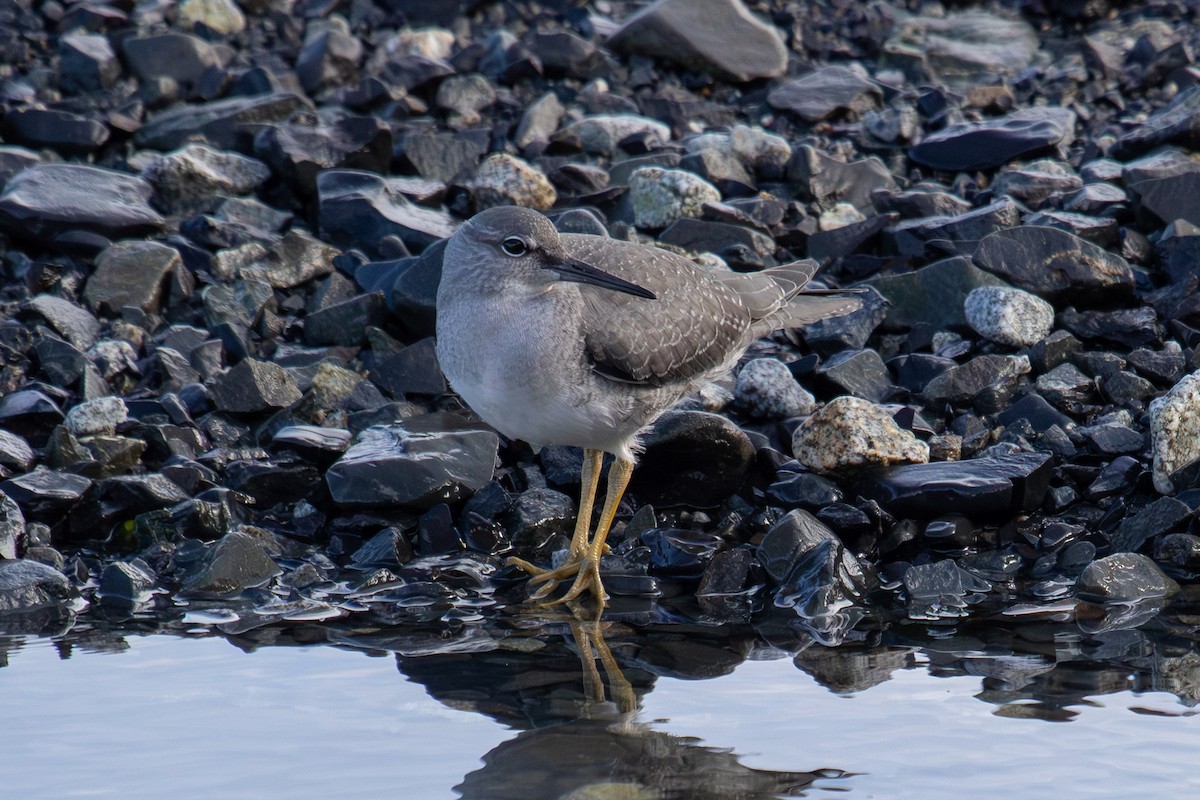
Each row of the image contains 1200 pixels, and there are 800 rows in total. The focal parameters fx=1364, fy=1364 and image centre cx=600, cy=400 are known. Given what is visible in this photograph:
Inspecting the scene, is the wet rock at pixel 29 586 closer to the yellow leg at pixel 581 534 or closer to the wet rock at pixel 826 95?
the yellow leg at pixel 581 534

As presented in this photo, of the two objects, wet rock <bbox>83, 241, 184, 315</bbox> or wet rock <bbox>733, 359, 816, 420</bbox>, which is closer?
wet rock <bbox>733, 359, 816, 420</bbox>

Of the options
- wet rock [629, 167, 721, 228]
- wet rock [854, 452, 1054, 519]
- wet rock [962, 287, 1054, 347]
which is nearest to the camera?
wet rock [854, 452, 1054, 519]

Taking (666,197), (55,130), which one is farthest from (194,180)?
(666,197)

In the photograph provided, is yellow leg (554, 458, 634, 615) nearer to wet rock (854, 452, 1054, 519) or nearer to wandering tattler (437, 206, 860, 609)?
wandering tattler (437, 206, 860, 609)

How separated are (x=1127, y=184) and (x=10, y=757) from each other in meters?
8.29

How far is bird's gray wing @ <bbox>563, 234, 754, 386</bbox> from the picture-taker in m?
6.96

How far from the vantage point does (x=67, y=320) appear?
8.89m

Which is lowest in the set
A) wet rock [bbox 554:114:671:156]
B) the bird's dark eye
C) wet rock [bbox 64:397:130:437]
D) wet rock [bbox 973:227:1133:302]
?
wet rock [bbox 64:397:130:437]

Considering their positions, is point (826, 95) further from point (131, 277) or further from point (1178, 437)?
point (131, 277)

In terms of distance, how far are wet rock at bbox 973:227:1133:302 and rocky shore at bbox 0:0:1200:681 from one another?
0.07 ft

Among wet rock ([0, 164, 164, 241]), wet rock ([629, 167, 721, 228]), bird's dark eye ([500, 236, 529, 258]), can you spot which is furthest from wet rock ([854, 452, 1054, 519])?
wet rock ([0, 164, 164, 241])

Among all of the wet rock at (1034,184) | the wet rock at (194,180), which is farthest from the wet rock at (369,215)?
the wet rock at (1034,184)

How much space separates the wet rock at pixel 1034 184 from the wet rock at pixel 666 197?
229 cm

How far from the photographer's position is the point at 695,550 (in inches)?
288
